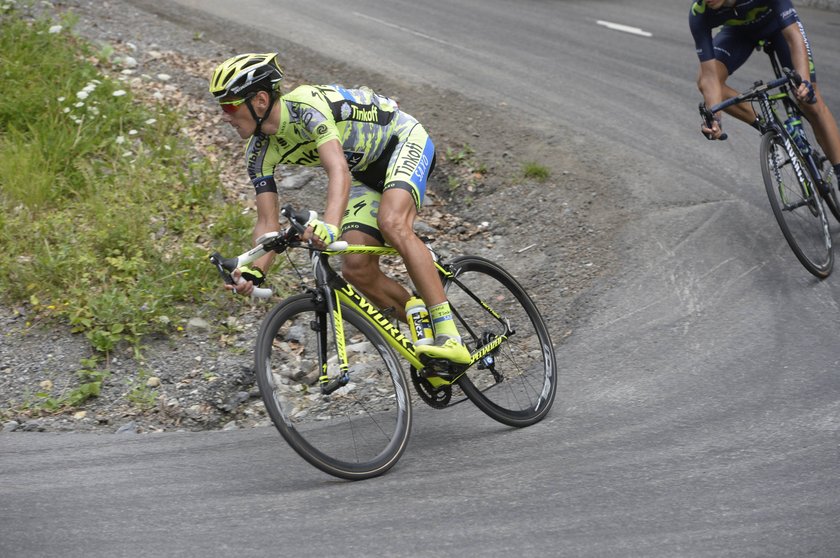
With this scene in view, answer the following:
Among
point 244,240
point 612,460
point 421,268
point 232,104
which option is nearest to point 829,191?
point 612,460

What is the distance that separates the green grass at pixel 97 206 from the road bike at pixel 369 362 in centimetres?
144

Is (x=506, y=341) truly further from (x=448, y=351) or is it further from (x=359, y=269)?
(x=359, y=269)

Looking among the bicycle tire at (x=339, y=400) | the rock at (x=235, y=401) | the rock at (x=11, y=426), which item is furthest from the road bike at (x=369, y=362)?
the rock at (x=11, y=426)

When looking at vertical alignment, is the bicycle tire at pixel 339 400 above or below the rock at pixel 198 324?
above

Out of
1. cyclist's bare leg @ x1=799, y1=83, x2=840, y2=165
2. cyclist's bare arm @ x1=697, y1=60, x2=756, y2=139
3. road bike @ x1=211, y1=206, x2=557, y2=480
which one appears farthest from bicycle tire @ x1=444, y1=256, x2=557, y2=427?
cyclist's bare leg @ x1=799, y1=83, x2=840, y2=165

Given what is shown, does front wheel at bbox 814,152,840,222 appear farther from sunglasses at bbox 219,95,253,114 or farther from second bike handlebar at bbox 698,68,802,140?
sunglasses at bbox 219,95,253,114

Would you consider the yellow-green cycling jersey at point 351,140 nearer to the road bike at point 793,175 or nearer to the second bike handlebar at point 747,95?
the second bike handlebar at point 747,95

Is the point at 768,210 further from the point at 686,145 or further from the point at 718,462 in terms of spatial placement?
the point at 718,462

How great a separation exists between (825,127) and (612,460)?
3753mm

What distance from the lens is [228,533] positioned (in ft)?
12.7

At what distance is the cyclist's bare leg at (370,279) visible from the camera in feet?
15.6

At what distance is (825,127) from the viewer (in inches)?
267

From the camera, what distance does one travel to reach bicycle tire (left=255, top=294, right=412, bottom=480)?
161 inches

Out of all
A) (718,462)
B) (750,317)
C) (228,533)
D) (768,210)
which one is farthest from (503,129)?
(228,533)
